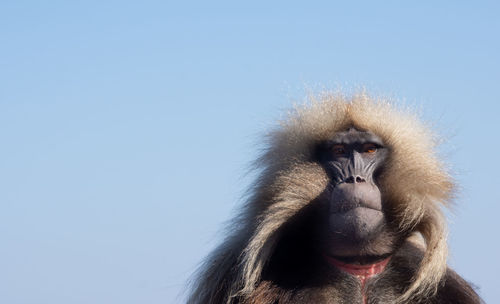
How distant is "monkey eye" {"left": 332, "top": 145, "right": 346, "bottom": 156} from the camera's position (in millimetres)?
8539

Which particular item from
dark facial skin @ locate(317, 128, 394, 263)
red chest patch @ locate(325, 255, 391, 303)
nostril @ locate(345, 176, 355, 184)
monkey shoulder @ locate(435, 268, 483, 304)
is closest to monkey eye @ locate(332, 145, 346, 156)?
dark facial skin @ locate(317, 128, 394, 263)

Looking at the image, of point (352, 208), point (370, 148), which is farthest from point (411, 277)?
point (370, 148)

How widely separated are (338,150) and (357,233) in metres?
0.84

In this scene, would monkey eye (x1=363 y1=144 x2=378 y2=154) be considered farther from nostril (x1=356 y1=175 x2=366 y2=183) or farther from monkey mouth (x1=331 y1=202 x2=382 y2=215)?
monkey mouth (x1=331 y1=202 x2=382 y2=215)

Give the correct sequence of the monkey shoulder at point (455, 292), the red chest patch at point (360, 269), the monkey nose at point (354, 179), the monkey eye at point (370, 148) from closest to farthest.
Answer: the monkey nose at point (354, 179) < the monkey shoulder at point (455, 292) < the red chest patch at point (360, 269) < the monkey eye at point (370, 148)

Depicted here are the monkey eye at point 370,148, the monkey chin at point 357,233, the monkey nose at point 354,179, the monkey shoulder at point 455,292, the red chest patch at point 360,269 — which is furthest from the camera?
the monkey eye at point 370,148

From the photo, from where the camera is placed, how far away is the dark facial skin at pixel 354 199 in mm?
8047

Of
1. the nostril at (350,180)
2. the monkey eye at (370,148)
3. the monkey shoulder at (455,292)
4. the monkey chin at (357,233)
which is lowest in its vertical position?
the monkey shoulder at (455,292)

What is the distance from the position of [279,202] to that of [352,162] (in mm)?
694

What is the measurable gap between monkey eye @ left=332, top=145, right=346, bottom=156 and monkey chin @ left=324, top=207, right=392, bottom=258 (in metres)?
0.63

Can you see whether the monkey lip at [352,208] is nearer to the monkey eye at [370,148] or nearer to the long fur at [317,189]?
the long fur at [317,189]

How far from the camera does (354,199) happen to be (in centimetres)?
805

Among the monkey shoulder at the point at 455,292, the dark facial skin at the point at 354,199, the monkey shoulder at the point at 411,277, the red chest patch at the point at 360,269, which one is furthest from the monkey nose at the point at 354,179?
the monkey shoulder at the point at 455,292

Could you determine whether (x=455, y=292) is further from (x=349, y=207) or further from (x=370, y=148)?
(x=370, y=148)
